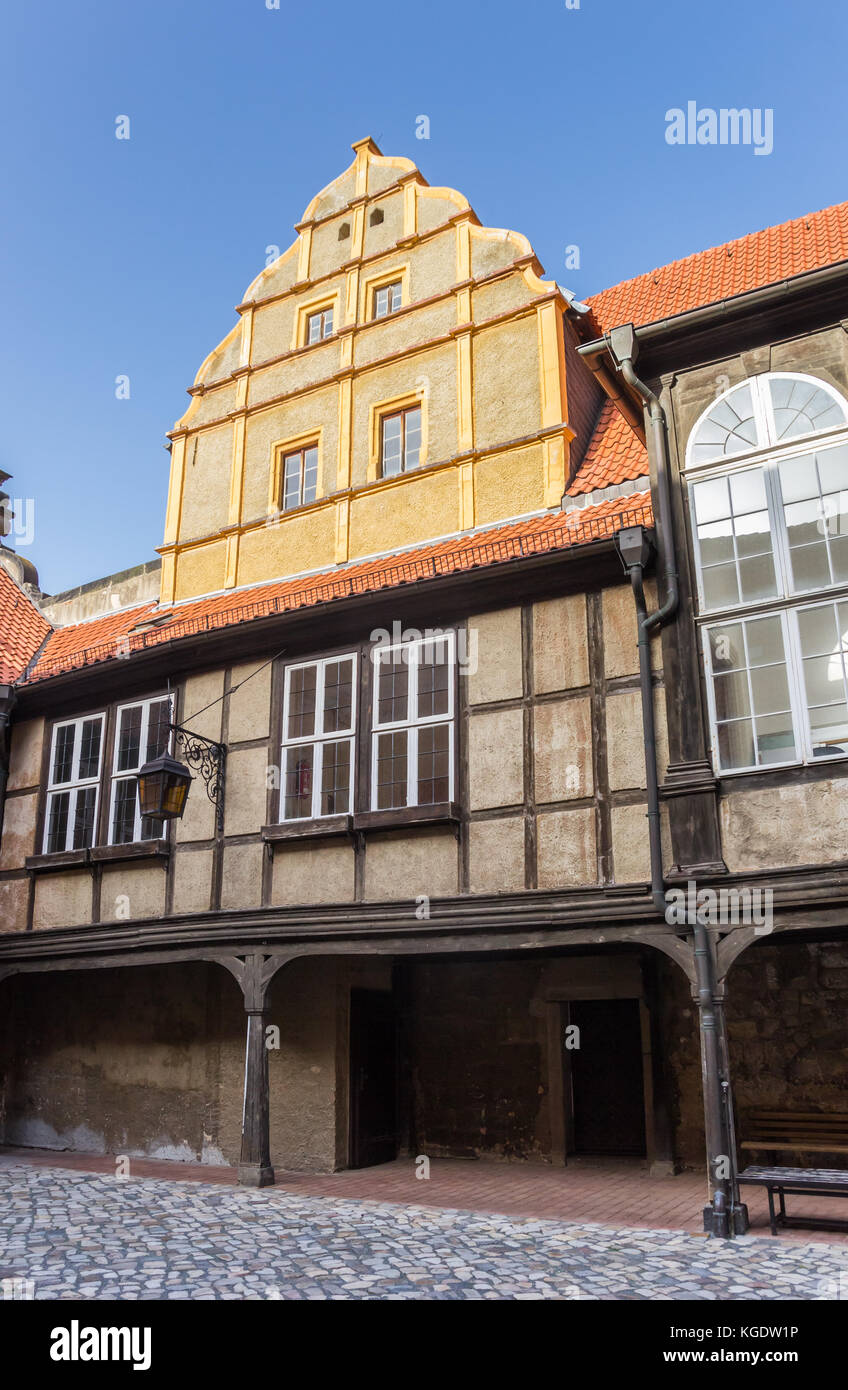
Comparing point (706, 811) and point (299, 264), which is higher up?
point (299, 264)

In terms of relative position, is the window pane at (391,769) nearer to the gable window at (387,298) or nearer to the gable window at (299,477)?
the gable window at (299,477)

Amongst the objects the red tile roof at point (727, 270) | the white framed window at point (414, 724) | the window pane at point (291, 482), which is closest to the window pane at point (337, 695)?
the white framed window at point (414, 724)

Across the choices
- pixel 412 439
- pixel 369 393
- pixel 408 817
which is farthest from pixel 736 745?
pixel 369 393

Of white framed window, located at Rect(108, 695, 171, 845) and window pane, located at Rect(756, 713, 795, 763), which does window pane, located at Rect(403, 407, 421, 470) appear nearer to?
white framed window, located at Rect(108, 695, 171, 845)

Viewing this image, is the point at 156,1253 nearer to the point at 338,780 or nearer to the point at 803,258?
the point at 338,780

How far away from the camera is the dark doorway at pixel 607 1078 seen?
36.7 feet

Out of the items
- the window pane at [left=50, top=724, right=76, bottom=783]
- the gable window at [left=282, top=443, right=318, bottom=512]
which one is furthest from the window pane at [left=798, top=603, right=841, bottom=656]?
the window pane at [left=50, top=724, right=76, bottom=783]

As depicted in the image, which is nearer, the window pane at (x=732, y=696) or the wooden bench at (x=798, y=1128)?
the window pane at (x=732, y=696)

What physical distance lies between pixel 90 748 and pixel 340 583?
3.88 m

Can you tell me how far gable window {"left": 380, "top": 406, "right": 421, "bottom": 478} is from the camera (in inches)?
502

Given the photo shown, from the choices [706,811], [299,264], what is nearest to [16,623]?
[299,264]

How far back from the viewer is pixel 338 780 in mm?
10461

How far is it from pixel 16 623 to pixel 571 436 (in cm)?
889

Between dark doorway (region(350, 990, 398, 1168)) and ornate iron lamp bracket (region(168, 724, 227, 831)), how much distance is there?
2.56 meters
